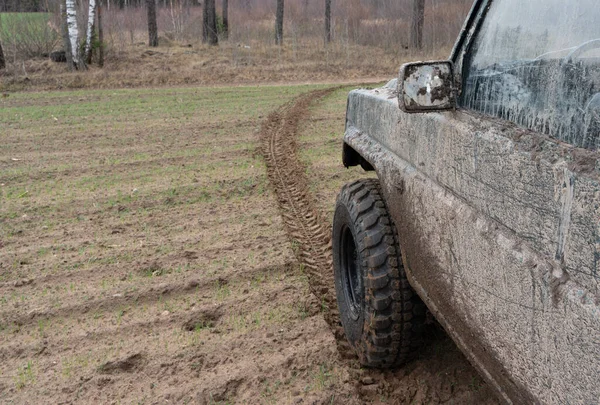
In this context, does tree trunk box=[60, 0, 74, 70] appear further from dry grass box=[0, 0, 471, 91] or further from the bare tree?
the bare tree

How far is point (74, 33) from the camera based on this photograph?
61.3 ft

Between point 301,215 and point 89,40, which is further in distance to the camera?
point 89,40

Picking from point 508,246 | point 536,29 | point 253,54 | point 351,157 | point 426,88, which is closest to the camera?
point 508,246

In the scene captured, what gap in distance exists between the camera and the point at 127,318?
12.1 feet

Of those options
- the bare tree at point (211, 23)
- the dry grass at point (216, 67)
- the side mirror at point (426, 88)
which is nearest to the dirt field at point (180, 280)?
the side mirror at point (426, 88)

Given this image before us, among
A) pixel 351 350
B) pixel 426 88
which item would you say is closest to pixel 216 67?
pixel 351 350

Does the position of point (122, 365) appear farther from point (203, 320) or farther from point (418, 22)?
point (418, 22)

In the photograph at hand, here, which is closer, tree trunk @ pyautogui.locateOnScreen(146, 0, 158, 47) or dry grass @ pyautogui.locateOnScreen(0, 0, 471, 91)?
dry grass @ pyautogui.locateOnScreen(0, 0, 471, 91)

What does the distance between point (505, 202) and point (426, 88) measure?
519mm

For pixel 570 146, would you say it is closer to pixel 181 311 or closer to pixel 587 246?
pixel 587 246

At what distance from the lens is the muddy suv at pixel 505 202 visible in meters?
1.40

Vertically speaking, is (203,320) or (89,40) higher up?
(89,40)

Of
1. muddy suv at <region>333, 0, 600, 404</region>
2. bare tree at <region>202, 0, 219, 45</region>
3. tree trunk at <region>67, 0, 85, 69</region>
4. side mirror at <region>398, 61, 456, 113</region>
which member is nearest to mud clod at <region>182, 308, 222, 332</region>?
muddy suv at <region>333, 0, 600, 404</region>

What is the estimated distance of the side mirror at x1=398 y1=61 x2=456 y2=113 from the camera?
1.99m
